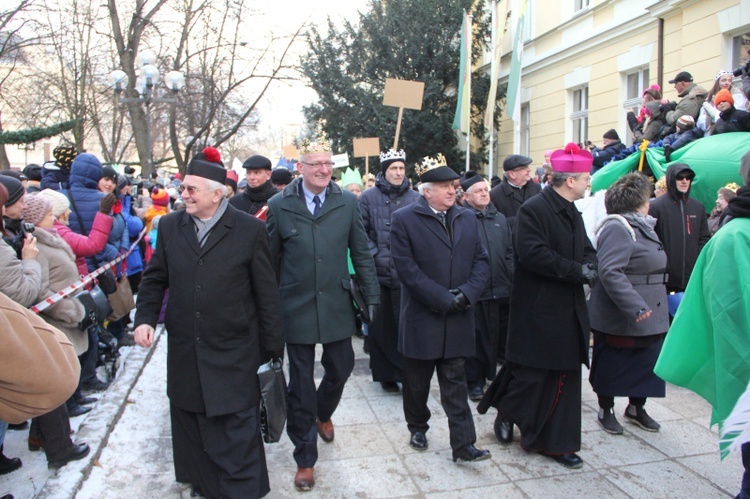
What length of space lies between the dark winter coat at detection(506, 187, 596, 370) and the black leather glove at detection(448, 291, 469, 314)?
1.35 feet

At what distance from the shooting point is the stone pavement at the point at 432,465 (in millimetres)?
3760

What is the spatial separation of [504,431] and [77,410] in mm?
3233

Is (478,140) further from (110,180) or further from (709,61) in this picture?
(110,180)

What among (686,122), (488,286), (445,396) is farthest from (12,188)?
(686,122)

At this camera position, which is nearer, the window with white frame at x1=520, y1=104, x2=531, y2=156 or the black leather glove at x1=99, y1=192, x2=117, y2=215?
the black leather glove at x1=99, y1=192, x2=117, y2=215

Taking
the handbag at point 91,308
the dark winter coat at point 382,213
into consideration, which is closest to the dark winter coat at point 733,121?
the dark winter coat at point 382,213

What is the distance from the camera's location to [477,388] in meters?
5.51

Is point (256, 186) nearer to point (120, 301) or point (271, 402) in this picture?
point (120, 301)

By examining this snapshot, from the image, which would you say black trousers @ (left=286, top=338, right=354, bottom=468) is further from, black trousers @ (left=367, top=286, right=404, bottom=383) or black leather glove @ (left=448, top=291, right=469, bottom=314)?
black trousers @ (left=367, top=286, right=404, bottom=383)

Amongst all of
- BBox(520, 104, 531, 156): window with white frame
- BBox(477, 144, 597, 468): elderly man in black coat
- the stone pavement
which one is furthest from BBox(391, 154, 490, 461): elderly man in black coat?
BBox(520, 104, 531, 156): window with white frame

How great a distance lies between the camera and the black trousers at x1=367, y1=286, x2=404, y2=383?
557 centimetres

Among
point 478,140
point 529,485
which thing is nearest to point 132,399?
point 529,485

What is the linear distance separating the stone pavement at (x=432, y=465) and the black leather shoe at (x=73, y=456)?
57 mm

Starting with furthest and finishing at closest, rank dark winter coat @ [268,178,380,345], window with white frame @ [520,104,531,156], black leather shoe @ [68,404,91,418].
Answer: window with white frame @ [520,104,531,156] → black leather shoe @ [68,404,91,418] → dark winter coat @ [268,178,380,345]
